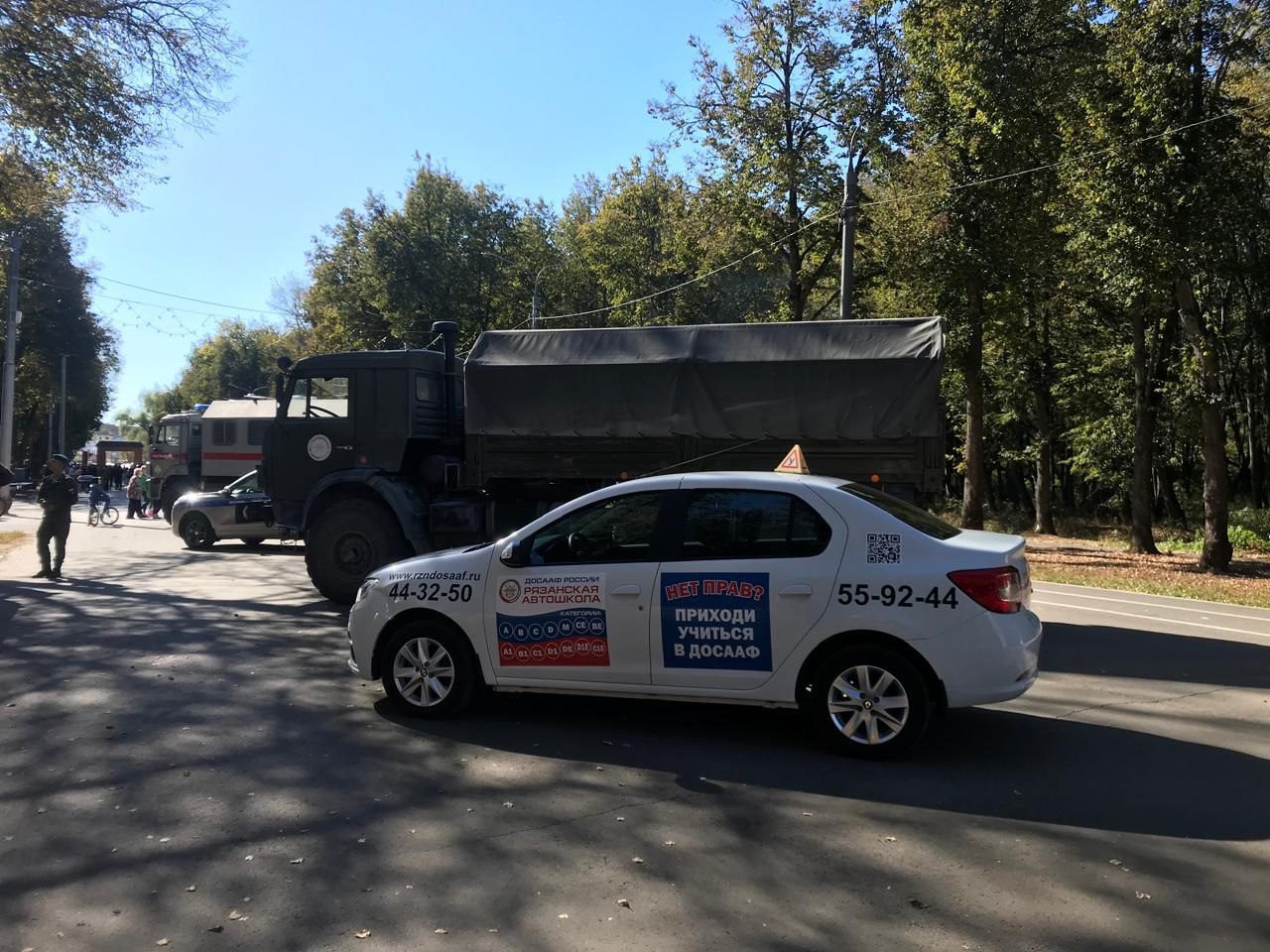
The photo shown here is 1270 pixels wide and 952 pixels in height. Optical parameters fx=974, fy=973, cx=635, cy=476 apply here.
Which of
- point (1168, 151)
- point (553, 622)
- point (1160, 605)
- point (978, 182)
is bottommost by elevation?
point (1160, 605)

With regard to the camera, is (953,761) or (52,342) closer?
(953,761)

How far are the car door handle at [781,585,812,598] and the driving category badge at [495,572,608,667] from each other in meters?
1.10

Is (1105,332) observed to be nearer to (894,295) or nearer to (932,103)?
(894,295)

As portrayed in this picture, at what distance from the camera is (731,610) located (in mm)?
5605

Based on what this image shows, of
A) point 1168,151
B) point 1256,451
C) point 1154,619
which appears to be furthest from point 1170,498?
point 1154,619

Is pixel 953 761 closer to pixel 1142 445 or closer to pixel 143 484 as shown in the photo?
pixel 1142 445

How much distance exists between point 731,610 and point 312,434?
7.38 metres

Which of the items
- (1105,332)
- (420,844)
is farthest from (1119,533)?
(420,844)

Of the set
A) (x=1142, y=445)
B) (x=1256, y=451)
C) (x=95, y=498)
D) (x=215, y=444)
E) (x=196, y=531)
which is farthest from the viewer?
(x=1256, y=451)

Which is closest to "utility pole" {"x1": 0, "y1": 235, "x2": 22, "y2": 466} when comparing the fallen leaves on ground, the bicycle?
the bicycle

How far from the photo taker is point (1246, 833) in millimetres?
4488

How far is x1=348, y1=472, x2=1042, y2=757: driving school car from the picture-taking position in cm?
535

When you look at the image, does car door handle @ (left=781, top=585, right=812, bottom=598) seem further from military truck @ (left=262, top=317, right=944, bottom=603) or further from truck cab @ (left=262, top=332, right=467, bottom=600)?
truck cab @ (left=262, top=332, right=467, bottom=600)

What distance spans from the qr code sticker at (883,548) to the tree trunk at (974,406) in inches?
672
